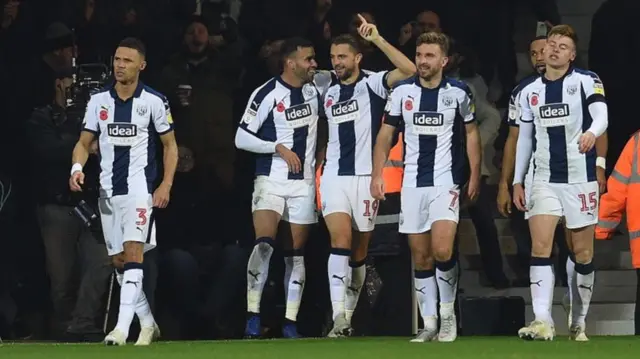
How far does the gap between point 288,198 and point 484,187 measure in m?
2.48

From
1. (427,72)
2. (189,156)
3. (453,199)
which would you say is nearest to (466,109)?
(427,72)

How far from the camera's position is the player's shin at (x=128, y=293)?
1262cm

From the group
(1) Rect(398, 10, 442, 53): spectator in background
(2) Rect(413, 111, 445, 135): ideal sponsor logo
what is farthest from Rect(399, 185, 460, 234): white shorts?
(1) Rect(398, 10, 442, 53): spectator in background

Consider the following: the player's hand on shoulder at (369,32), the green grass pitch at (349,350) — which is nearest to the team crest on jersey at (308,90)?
the player's hand on shoulder at (369,32)

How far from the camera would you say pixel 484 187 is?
15.8m

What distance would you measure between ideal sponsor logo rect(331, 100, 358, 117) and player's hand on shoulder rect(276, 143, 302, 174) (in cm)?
45

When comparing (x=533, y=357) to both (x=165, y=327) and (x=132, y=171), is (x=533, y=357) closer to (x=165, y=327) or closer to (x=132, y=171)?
(x=132, y=171)

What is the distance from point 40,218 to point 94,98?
211 cm

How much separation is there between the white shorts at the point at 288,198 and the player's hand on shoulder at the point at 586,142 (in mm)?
2705

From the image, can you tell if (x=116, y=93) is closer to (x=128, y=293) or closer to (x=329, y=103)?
(x=128, y=293)

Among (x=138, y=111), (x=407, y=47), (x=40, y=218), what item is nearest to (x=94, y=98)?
(x=138, y=111)

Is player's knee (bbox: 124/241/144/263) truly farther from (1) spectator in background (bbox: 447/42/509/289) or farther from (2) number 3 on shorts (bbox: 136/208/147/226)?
(1) spectator in background (bbox: 447/42/509/289)

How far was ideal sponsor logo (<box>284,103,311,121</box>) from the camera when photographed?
1392 centimetres

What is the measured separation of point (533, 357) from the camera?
10.9 m
